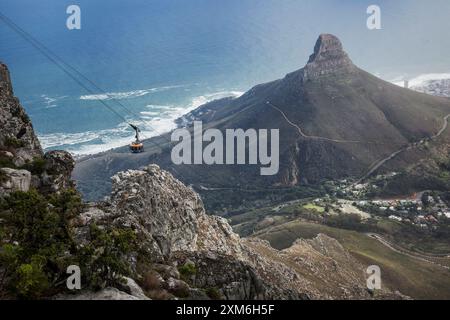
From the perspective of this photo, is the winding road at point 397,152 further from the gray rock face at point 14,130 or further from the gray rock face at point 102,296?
the gray rock face at point 102,296

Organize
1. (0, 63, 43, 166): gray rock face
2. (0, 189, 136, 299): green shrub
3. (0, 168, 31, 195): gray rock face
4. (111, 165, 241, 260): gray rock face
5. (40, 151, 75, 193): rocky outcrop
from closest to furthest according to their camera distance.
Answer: (0, 189, 136, 299): green shrub < (0, 168, 31, 195): gray rock face < (40, 151, 75, 193): rocky outcrop < (111, 165, 241, 260): gray rock face < (0, 63, 43, 166): gray rock face

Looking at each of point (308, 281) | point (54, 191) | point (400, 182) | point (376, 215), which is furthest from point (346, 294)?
point (400, 182)

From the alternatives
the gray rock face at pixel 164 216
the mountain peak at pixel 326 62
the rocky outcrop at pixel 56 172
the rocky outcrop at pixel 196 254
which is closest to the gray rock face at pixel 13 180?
the rocky outcrop at pixel 56 172

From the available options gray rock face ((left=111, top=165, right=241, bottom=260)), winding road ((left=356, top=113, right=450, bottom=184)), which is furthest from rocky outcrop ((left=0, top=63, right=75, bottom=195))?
winding road ((left=356, top=113, right=450, bottom=184))

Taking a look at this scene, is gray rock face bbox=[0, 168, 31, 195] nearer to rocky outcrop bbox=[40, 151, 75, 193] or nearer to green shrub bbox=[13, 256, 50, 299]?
rocky outcrop bbox=[40, 151, 75, 193]
